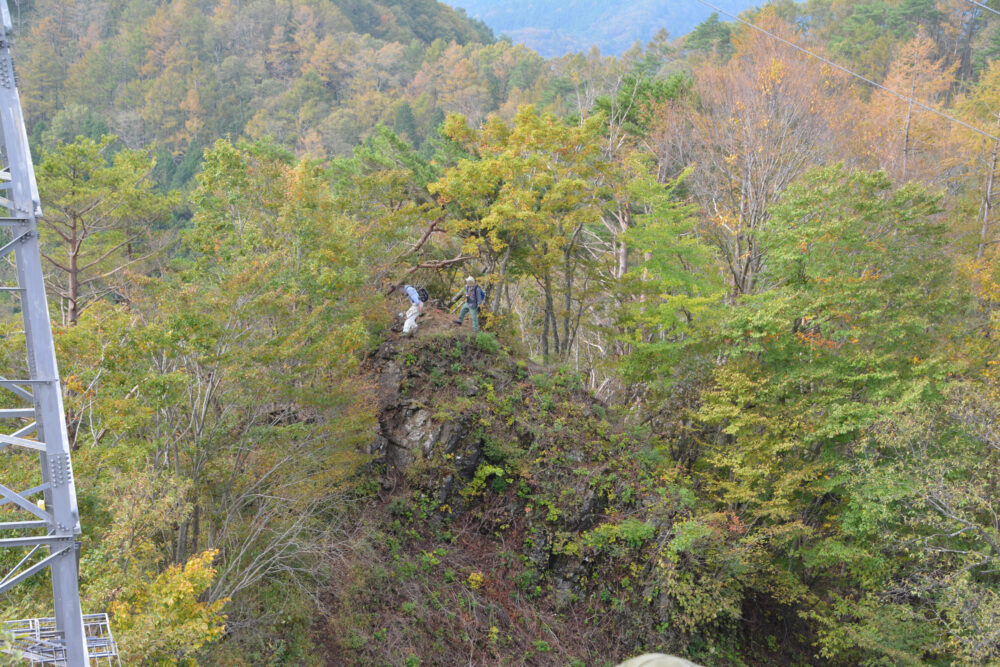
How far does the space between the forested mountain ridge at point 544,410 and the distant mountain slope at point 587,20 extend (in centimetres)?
12595

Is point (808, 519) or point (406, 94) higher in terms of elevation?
point (406, 94)

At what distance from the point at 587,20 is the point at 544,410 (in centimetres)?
18459

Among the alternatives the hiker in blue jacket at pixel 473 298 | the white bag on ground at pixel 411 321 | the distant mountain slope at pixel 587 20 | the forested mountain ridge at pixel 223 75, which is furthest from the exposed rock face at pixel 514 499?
the distant mountain slope at pixel 587 20

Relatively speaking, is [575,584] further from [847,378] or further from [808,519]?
[847,378]

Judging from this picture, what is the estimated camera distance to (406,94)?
65.1 metres

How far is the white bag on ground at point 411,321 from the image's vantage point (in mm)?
14789

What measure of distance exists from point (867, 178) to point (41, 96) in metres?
65.8

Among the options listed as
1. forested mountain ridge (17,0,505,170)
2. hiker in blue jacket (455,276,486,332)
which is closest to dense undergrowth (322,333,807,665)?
hiker in blue jacket (455,276,486,332)

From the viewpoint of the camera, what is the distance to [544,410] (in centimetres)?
1427

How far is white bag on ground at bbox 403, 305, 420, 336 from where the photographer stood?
14.8m

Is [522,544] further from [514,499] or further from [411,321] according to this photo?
[411,321]

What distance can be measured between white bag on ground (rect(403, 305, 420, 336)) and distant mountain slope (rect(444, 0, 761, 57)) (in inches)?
5055

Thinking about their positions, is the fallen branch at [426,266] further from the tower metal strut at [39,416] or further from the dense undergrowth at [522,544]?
the tower metal strut at [39,416]

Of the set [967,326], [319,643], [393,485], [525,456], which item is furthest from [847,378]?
[319,643]
